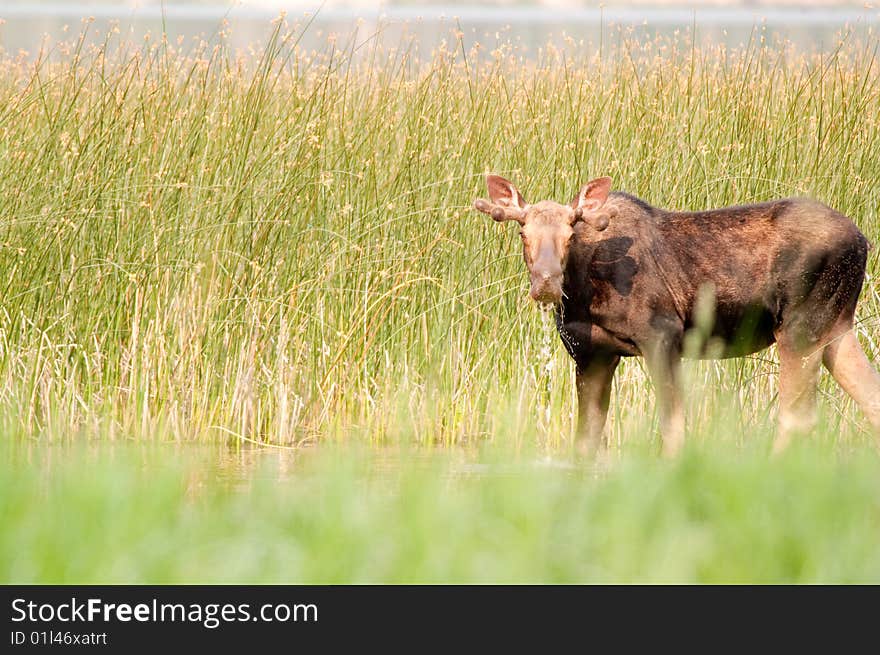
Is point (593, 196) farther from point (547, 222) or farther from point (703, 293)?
point (703, 293)

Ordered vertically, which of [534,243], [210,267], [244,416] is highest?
[534,243]

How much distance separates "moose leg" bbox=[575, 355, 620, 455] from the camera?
6.78 metres

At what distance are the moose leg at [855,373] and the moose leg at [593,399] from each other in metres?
1.18

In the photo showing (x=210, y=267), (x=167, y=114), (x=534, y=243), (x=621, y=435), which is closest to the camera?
(x=534, y=243)

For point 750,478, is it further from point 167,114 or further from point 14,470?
point 167,114

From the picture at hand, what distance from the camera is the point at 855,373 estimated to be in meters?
7.10

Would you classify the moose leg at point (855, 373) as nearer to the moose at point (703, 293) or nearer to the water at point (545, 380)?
the moose at point (703, 293)

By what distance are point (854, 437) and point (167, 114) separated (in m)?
4.54

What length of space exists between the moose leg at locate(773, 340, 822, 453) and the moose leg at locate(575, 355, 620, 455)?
2.82 ft

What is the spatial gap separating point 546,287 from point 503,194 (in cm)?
83

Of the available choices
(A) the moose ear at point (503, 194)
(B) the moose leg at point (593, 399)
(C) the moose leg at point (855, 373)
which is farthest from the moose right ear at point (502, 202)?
(C) the moose leg at point (855, 373)

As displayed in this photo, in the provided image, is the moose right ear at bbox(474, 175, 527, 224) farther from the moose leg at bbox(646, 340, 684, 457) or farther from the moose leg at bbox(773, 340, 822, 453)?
the moose leg at bbox(773, 340, 822, 453)

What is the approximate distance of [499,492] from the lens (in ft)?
15.0
